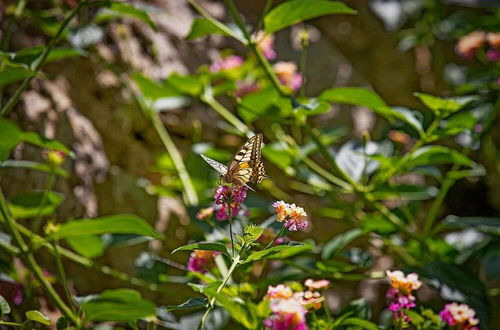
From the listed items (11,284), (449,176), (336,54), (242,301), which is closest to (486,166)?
(336,54)

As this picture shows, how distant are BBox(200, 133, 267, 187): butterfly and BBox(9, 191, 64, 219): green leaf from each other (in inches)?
17.3

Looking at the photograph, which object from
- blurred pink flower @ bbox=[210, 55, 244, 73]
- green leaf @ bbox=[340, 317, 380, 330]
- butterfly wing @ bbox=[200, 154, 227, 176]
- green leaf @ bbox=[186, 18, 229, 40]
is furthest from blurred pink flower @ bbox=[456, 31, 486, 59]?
butterfly wing @ bbox=[200, 154, 227, 176]

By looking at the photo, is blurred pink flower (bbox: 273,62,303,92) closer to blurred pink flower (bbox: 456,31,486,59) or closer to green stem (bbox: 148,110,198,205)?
green stem (bbox: 148,110,198,205)

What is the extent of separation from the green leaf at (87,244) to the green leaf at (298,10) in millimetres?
442

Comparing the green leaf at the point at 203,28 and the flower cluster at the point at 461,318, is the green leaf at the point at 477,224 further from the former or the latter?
the green leaf at the point at 203,28

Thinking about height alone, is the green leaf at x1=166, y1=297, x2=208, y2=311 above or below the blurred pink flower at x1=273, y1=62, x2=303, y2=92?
below

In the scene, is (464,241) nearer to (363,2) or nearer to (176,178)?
(176,178)

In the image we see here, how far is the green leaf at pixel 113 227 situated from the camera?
2.31 ft

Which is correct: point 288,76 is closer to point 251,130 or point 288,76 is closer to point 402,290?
point 251,130

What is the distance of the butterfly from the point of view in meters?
0.59

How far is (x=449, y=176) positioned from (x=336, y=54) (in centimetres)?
68

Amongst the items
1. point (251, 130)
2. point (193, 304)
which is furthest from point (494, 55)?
point (193, 304)

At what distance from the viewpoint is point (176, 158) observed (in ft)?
4.00

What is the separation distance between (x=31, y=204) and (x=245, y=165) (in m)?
0.50
